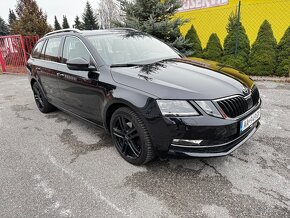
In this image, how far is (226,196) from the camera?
89.6 inches

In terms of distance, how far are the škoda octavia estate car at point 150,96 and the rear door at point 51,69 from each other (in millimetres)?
62

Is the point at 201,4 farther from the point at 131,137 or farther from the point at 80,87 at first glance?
the point at 131,137

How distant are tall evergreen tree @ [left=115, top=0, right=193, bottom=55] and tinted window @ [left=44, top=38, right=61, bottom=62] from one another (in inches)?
150

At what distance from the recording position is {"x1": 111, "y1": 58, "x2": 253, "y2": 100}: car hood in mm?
2326

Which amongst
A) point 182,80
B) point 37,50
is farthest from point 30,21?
point 182,80

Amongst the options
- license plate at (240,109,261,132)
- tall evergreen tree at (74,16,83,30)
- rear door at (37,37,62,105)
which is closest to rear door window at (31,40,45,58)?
rear door at (37,37,62,105)

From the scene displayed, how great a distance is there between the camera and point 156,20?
26.3ft

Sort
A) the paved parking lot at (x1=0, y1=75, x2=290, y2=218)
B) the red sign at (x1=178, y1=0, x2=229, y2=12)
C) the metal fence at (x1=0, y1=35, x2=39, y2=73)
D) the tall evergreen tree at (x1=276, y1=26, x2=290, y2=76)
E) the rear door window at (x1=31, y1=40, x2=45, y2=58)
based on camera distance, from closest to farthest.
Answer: the paved parking lot at (x1=0, y1=75, x2=290, y2=218)
the rear door window at (x1=31, y1=40, x2=45, y2=58)
the tall evergreen tree at (x1=276, y1=26, x2=290, y2=76)
the red sign at (x1=178, y1=0, x2=229, y2=12)
the metal fence at (x1=0, y1=35, x2=39, y2=73)

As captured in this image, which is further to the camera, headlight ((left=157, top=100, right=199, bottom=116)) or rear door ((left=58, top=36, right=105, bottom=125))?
rear door ((left=58, top=36, right=105, bottom=125))

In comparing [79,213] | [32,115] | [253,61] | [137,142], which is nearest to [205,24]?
[253,61]

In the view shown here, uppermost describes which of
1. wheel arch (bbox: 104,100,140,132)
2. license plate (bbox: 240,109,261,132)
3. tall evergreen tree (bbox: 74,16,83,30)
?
tall evergreen tree (bbox: 74,16,83,30)

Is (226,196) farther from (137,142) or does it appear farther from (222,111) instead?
(137,142)

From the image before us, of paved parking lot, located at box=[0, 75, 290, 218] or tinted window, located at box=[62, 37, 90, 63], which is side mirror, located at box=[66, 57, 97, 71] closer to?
tinted window, located at box=[62, 37, 90, 63]

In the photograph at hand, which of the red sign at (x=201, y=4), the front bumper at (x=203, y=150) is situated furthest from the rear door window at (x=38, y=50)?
the red sign at (x=201, y=4)
